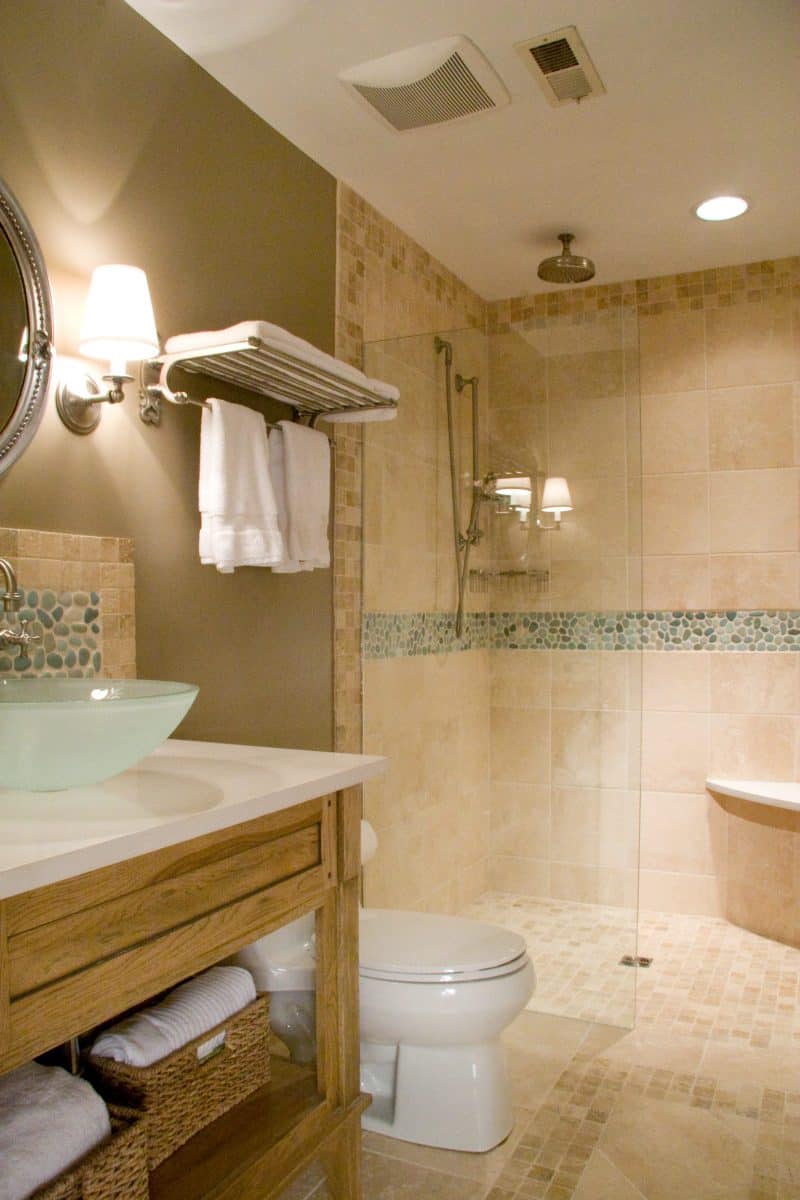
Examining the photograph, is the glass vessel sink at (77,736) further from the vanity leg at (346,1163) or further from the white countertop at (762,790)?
the white countertop at (762,790)

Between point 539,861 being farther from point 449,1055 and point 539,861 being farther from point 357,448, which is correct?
point 357,448

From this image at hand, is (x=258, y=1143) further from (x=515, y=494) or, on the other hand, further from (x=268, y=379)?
(x=515, y=494)

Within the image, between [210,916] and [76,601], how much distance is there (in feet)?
2.26

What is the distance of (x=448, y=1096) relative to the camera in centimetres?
202

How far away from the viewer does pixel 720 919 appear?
3.52m

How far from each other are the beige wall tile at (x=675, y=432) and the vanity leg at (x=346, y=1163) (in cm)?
268

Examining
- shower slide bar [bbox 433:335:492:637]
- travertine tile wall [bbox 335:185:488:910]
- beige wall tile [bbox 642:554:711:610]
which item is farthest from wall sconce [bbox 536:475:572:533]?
beige wall tile [bbox 642:554:711:610]

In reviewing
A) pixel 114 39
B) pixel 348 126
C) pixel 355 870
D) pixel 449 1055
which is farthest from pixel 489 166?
pixel 449 1055

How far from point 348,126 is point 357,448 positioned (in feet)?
2.82

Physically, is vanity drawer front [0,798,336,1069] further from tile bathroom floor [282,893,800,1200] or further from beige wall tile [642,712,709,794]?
beige wall tile [642,712,709,794]

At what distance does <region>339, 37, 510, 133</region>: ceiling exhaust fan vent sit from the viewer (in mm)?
2180

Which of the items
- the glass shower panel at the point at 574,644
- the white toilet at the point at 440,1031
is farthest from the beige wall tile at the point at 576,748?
the white toilet at the point at 440,1031

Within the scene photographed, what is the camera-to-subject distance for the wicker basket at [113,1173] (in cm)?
115

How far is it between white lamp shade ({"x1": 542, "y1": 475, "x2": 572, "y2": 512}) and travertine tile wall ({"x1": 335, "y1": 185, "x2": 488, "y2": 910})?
0.32 m
